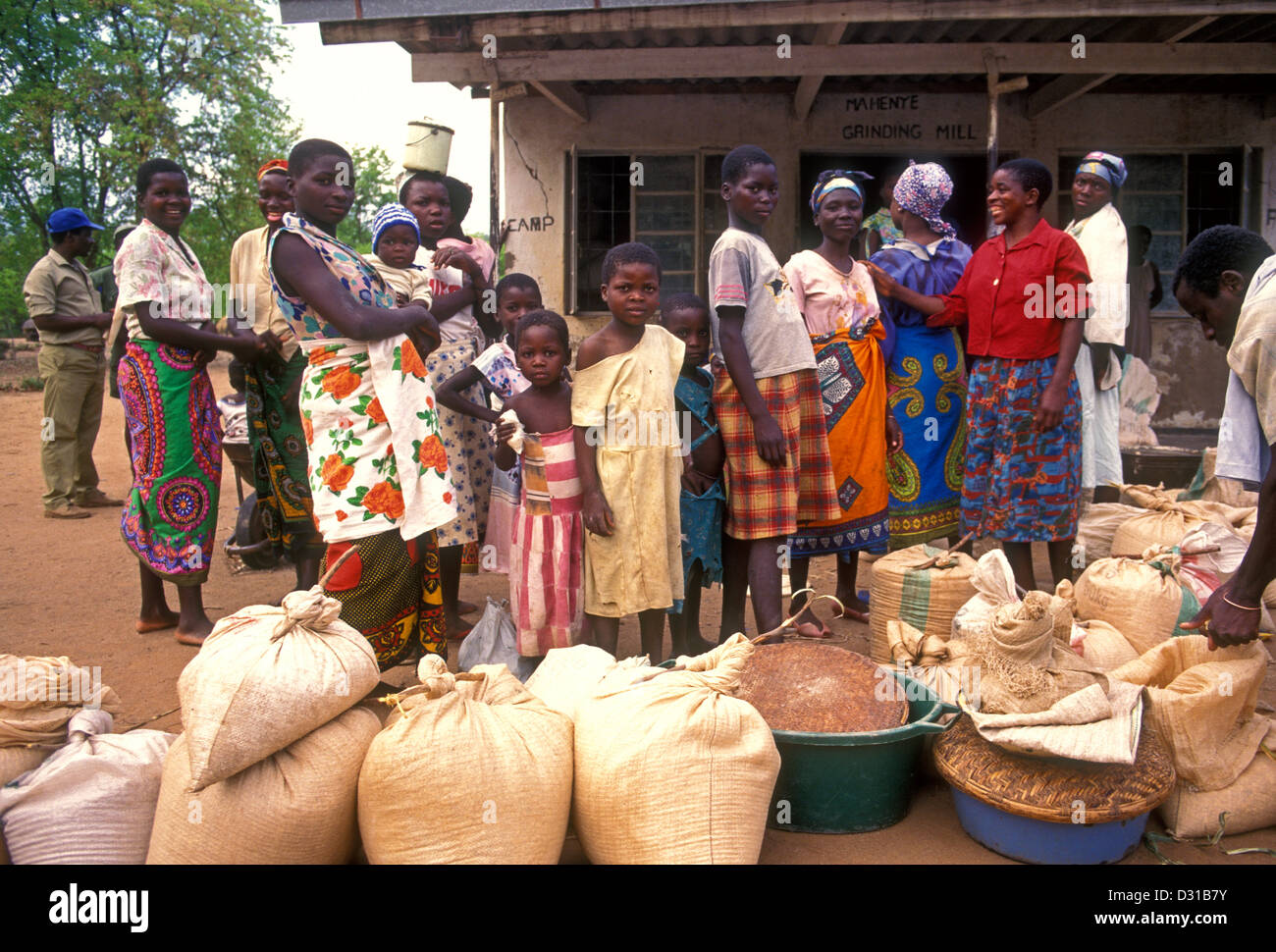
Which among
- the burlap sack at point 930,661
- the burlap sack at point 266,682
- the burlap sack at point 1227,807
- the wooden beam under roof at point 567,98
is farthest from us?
the wooden beam under roof at point 567,98

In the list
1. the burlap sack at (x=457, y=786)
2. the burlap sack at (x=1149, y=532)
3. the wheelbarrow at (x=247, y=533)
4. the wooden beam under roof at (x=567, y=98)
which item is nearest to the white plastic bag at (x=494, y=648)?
the burlap sack at (x=457, y=786)

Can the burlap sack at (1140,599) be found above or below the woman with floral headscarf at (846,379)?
below

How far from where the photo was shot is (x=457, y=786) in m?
2.06

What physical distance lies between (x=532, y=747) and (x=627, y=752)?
0.21m

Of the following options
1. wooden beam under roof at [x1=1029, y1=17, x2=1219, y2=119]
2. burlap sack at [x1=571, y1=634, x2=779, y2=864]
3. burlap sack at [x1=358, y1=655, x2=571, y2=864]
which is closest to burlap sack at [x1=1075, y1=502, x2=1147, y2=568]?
burlap sack at [x1=571, y1=634, x2=779, y2=864]

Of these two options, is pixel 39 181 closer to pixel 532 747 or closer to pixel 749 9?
pixel 749 9

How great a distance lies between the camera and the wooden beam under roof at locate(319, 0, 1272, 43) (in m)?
6.20

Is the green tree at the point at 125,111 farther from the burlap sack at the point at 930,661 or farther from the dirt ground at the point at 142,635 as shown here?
the burlap sack at the point at 930,661

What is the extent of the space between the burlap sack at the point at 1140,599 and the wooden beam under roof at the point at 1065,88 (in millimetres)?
5383

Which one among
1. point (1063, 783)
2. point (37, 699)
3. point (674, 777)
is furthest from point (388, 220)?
point (1063, 783)

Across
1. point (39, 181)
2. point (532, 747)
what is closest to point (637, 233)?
point (532, 747)

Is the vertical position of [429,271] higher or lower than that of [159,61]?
lower

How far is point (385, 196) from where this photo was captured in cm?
2838

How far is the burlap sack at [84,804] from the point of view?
210 cm
